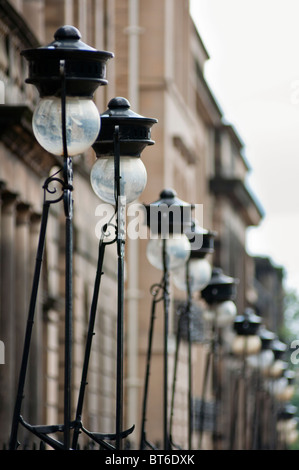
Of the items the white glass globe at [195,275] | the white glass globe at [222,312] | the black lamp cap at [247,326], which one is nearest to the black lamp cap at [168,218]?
the white glass globe at [195,275]

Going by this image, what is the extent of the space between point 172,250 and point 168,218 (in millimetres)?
354

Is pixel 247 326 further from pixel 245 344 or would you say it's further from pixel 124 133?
pixel 124 133

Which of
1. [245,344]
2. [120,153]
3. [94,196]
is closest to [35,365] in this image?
[245,344]

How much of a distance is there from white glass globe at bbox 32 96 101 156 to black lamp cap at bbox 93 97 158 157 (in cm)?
189

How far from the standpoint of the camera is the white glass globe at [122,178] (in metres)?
13.4

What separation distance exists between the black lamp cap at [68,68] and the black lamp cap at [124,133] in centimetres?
188

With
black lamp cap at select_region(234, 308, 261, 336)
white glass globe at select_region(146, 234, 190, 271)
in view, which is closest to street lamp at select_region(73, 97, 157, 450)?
white glass globe at select_region(146, 234, 190, 271)

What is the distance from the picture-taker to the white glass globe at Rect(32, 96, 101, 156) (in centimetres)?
1145

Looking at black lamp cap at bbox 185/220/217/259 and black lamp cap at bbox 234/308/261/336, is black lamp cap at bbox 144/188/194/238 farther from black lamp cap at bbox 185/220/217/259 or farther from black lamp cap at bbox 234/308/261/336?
black lamp cap at bbox 234/308/261/336

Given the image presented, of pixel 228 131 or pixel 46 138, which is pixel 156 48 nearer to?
pixel 228 131

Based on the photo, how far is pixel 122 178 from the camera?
13.4 m

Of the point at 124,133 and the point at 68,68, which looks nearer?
the point at 68,68

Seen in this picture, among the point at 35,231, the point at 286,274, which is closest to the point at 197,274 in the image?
the point at 35,231

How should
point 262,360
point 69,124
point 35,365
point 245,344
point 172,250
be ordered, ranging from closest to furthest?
1. point 69,124
2. point 172,250
3. point 35,365
4. point 245,344
5. point 262,360
